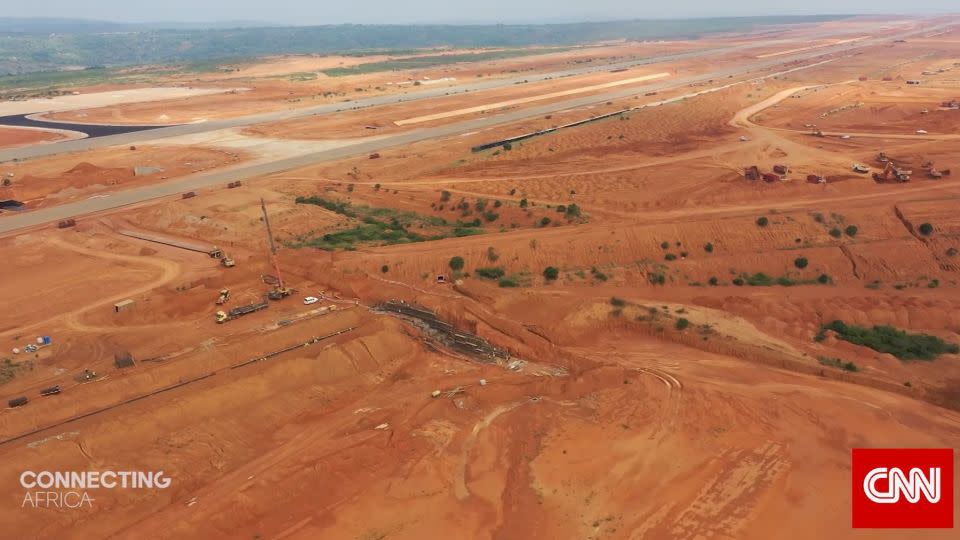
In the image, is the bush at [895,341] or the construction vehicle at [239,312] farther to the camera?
the construction vehicle at [239,312]

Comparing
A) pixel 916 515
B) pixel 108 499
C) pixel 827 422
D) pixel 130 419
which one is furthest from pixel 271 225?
pixel 916 515

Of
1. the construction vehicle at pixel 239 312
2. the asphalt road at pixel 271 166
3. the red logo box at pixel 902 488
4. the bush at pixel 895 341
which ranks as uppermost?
the asphalt road at pixel 271 166

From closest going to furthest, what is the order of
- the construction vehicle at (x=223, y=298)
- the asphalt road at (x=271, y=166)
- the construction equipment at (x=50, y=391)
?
the construction equipment at (x=50, y=391) → the construction vehicle at (x=223, y=298) → the asphalt road at (x=271, y=166)

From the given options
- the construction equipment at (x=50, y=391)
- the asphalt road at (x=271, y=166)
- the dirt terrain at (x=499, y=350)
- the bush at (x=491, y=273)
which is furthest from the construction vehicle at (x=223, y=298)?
the asphalt road at (x=271, y=166)

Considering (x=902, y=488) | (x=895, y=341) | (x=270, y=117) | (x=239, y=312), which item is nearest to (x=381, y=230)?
(x=239, y=312)

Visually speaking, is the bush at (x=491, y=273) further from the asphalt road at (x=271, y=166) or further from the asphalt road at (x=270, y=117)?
the asphalt road at (x=270, y=117)

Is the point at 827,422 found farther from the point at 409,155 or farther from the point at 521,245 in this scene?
the point at 409,155

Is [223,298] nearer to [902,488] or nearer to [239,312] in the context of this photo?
[239,312]

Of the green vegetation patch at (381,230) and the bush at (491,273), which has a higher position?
the green vegetation patch at (381,230)
